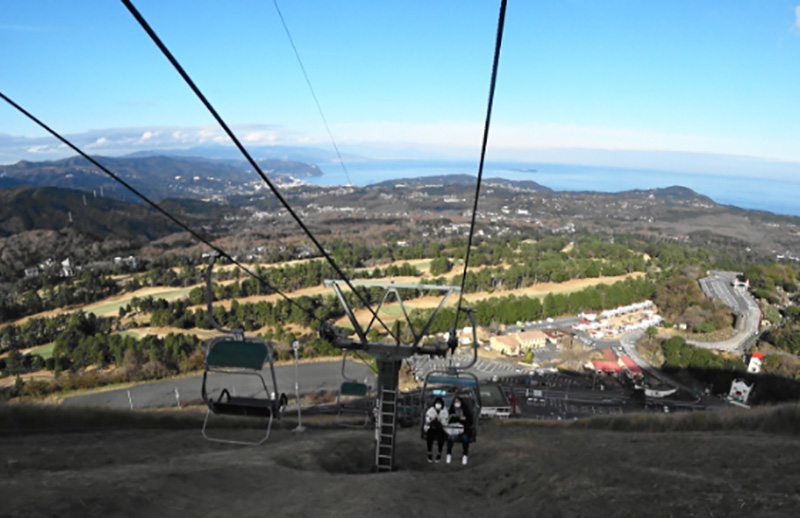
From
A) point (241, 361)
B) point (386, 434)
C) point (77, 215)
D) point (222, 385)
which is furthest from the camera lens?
point (77, 215)

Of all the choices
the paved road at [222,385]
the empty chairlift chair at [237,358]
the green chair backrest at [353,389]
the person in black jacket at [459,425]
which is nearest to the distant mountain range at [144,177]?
the paved road at [222,385]

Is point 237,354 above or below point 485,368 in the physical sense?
above

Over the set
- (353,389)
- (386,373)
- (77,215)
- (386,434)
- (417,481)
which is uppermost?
(386,373)

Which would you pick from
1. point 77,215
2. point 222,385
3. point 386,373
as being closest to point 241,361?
point 386,373

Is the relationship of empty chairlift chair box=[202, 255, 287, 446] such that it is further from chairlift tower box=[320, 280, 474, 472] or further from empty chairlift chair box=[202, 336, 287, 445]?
chairlift tower box=[320, 280, 474, 472]

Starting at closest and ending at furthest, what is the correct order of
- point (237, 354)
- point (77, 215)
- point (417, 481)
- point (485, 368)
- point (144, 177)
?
1. point (417, 481)
2. point (237, 354)
3. point (485, 368)
4. point (77, 215)
5. point (144, 177)

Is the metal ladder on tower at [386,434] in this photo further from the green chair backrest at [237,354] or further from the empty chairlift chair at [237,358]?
the green chair backrest at [237,354]

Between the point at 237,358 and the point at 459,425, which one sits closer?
the point at 237,358

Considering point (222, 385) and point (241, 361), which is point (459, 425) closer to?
point (241, 361)
